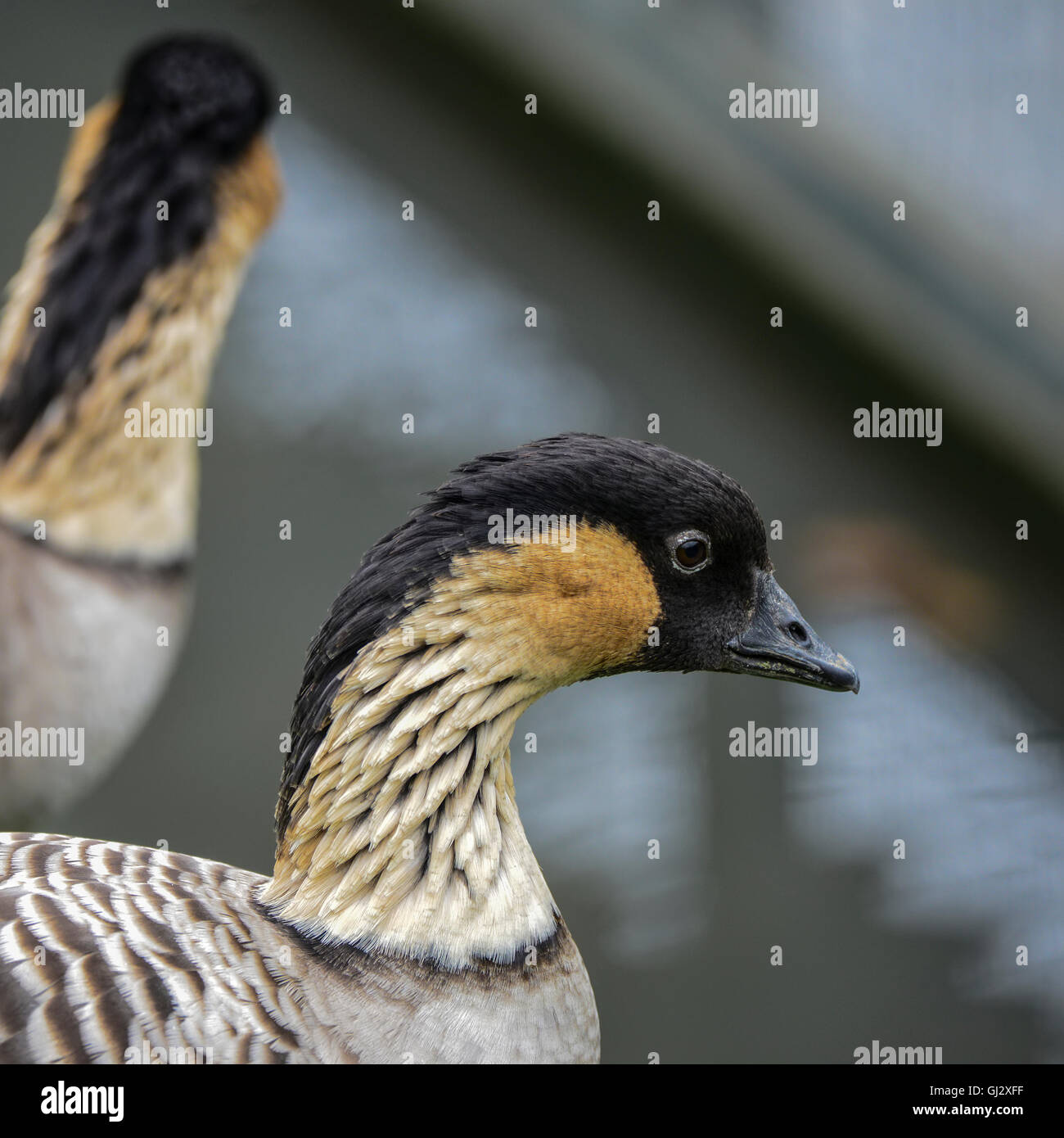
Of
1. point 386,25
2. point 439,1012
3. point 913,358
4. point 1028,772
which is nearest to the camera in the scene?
point 439,1012

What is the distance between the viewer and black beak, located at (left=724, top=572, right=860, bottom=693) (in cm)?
126

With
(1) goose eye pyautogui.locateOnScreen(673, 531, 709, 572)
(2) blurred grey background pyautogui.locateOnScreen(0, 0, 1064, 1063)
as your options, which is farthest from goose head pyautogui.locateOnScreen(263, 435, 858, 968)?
(2) blurred grey background pyautogui.locateOnScreen(0, 0, 1064, 1063)

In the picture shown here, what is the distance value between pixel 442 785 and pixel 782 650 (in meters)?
0.39

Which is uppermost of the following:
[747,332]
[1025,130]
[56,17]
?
[56,17]

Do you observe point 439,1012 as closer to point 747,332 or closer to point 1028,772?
point 747,332

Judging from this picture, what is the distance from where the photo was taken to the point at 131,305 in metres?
1.69

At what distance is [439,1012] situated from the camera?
3.56 ft

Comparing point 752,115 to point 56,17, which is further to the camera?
point 56,17

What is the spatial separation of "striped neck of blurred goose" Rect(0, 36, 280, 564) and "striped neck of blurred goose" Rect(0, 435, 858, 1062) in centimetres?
66

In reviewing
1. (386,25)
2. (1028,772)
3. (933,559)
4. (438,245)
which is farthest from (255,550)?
(1028,772)

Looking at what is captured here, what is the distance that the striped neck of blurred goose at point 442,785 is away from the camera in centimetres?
109

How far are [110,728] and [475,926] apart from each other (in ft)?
2.95

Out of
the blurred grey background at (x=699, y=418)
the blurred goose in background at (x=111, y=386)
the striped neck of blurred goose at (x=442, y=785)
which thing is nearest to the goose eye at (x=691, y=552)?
the striped neck of blurred goose at (x=442, y=785)

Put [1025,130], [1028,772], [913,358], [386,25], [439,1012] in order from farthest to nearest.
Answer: [1028,772], [1025,130], [386,25], [913,358], [439,1012]
